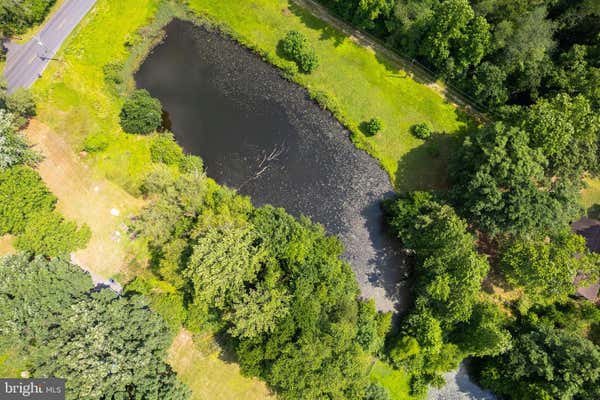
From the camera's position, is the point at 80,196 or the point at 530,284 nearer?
the point at 530,284

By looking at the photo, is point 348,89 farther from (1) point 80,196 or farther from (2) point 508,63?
(1) point 80,196

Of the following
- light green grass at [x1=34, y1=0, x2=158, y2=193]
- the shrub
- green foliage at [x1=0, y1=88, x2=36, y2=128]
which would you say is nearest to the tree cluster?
light green grass at [x1=34, y1=0, x2=158, y2=193]

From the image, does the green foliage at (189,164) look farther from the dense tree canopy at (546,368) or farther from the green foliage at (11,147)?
the dense tree canopy at (546,368)

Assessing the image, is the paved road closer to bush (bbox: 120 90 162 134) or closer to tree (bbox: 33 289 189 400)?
bush (bbox: 120 90 162 134)

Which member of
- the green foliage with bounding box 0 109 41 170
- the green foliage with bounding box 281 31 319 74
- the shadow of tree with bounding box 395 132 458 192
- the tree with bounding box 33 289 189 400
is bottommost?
the tree with bounding box 33 289 189 400

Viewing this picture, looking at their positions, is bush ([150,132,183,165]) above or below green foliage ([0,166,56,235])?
above

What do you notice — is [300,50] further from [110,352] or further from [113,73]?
[110,352]

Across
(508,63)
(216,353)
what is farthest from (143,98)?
(508,63)
